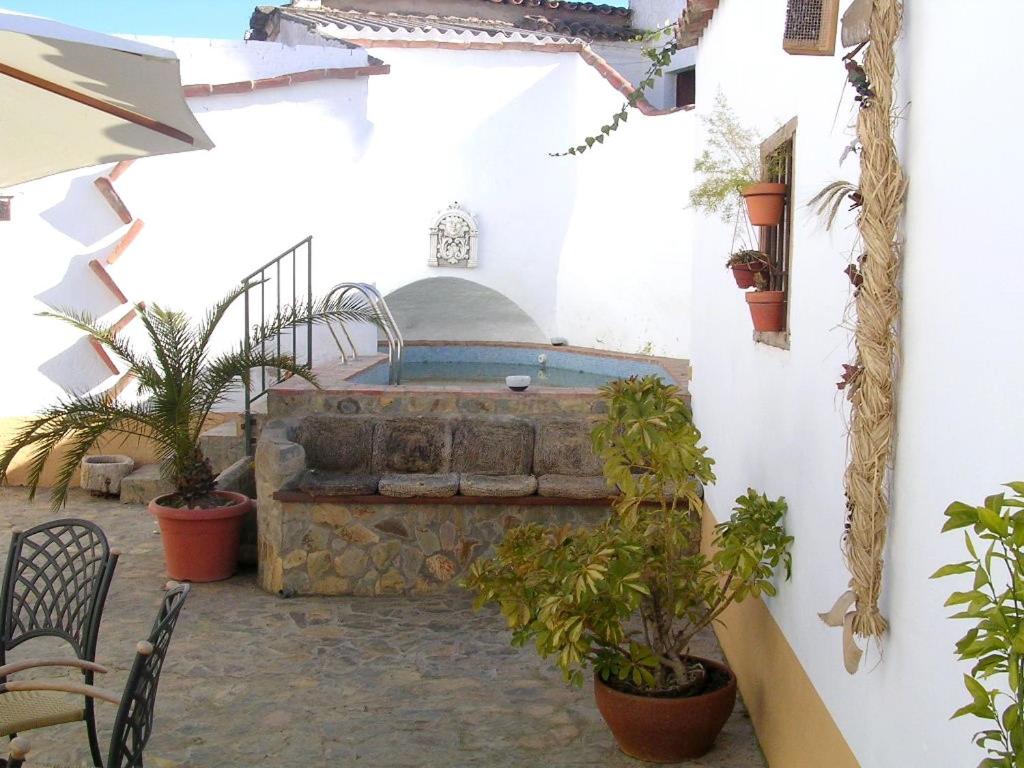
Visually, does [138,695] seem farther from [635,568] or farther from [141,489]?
[141,489]

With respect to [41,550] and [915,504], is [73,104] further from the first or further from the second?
[915,504]

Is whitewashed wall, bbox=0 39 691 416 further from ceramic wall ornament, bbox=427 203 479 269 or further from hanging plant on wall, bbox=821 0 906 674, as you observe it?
hanging plant on wall, bbox=821 0 906 674

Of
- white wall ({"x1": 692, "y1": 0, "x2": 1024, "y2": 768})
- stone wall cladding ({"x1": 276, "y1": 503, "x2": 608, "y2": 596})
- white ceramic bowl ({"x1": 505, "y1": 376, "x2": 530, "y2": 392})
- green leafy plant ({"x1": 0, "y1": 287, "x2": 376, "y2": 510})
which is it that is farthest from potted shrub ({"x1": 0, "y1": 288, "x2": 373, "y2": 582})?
white wall ({"x1": 692, "y1": 0, "x2": 1024, "y2": 768})

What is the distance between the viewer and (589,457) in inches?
246

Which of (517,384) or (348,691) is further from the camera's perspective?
(517,384)

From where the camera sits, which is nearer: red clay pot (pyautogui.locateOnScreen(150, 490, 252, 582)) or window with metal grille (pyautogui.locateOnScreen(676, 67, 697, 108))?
red clay pot (pyautogui.locateOnScreen(150, 490, 252, 582))

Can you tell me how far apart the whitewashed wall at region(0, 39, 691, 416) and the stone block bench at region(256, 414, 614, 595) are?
132 inches

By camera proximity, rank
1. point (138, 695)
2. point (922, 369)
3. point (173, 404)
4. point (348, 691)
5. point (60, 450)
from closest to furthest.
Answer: point (922, 369) → point (138, 695) → point (348, 691) → point (173, 404) → point (60, 450)

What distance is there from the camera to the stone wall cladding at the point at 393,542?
19.6 ft

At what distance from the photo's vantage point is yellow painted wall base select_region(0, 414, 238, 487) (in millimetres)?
8430

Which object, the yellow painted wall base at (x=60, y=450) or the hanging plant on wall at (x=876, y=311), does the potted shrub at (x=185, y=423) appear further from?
the hanging plant on wall at (x=876, y=311)

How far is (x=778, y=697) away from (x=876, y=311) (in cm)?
187

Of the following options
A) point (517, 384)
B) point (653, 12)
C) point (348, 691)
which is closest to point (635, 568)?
point (348, 691)

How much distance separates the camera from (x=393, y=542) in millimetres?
6016
